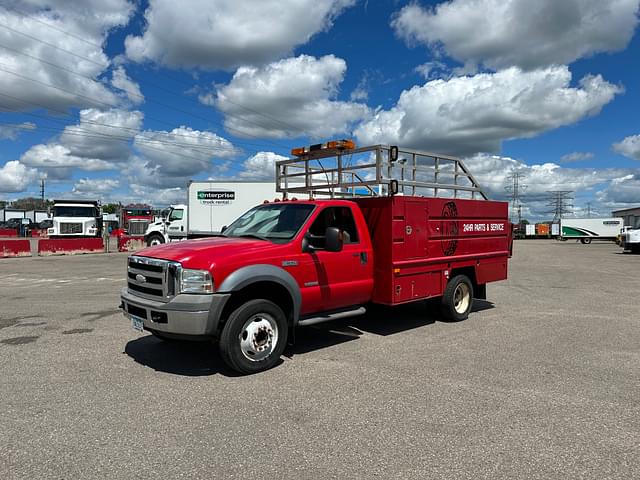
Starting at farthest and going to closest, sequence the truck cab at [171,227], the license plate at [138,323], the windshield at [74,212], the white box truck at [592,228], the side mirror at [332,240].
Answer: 1. the white box truck at [592,228]
2. the windshield at [74,212]
3. the truck cab at [171,227]
4. the side mirror at [332,240]
5. the license plate at [138,323]

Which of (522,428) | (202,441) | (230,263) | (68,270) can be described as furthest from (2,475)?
(68,270)

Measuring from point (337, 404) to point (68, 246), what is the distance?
78.1ft

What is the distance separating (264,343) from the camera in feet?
17.4

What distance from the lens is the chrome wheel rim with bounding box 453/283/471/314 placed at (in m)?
8.27

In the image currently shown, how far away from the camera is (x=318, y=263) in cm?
589

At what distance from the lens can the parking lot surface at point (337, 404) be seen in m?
3.28

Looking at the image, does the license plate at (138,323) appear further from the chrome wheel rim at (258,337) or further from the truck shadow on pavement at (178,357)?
the chrome wheel rim at (258,337)

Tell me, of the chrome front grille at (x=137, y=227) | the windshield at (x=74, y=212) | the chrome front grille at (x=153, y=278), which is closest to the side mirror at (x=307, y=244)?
the chrome front grille at (x=153, y=278)

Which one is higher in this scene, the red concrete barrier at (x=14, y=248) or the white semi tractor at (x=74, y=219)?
the white semi tractor at (x=74, y=219)

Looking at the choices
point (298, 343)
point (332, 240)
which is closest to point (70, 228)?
point (298, 343)

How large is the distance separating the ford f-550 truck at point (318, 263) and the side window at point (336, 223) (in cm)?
1

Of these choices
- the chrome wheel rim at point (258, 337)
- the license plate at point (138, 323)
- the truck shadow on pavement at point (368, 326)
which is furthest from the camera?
the truck shadow on pavement at point (368, 326)

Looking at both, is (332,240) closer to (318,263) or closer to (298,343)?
(318,263)

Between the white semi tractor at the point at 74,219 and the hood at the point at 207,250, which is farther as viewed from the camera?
the white semi tractor at the point at 74,219
